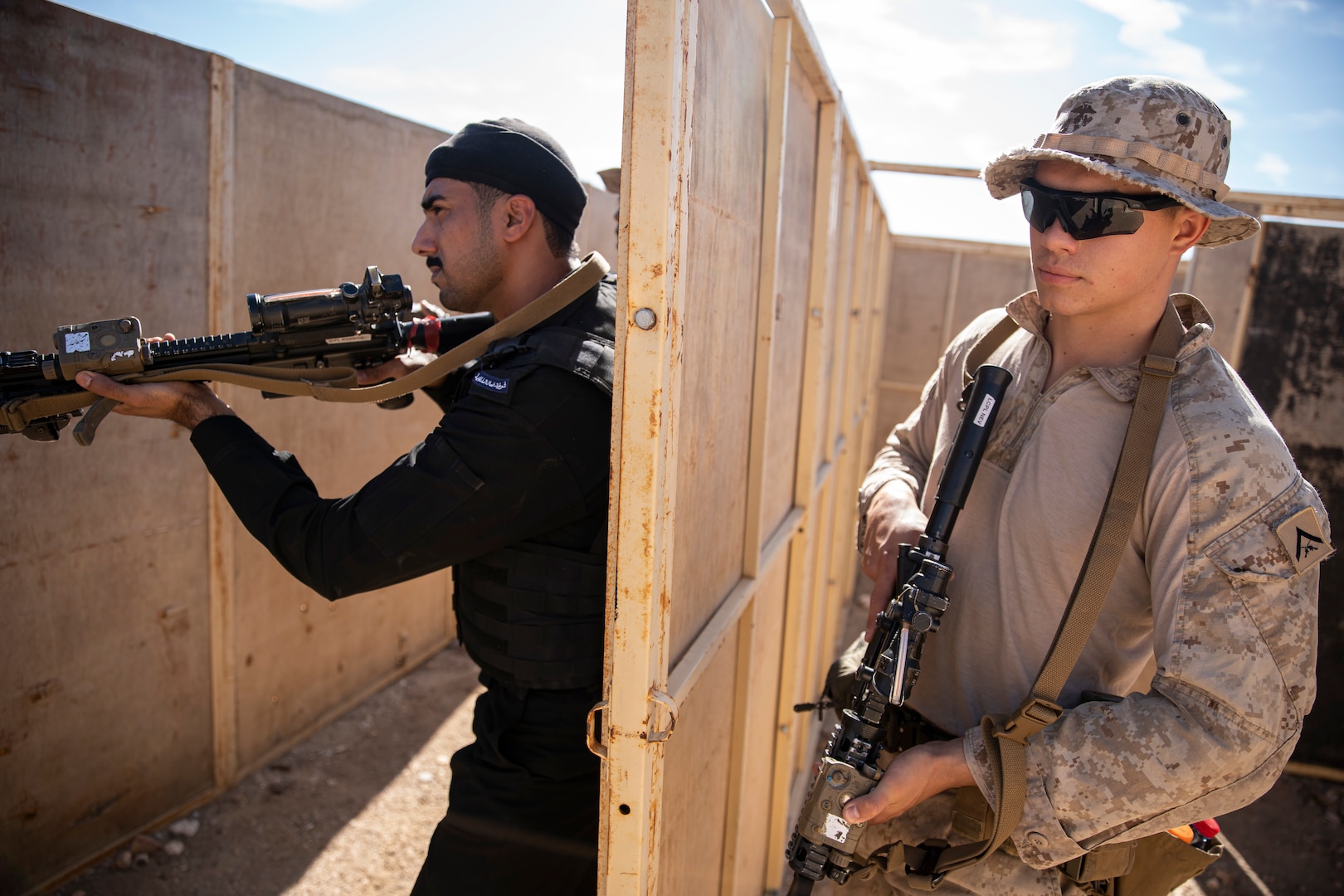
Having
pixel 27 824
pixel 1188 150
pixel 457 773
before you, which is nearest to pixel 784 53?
pixel 1188 150

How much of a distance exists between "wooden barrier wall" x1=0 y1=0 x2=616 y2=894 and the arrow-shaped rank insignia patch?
9.85 feet

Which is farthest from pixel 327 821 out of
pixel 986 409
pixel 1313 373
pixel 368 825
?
pixel 1313 373

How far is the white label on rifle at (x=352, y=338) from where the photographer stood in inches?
73.5

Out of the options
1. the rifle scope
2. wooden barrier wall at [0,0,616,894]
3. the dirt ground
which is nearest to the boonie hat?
the rifle scope

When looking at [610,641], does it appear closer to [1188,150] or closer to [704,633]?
[704,633]

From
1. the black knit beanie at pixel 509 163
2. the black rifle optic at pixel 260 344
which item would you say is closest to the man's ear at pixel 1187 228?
the black knit beanie at pixel 509 163

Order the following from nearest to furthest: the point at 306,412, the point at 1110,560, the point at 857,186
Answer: the point at 1110,560, the point at 306,412, the point at 857,186

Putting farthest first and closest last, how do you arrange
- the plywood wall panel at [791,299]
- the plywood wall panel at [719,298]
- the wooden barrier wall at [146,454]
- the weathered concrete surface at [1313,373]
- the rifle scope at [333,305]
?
the weathered concrete surface at [1313,373]
the wooden barrier wall at [146,454]
the plywood wall panel at [791,299]
the rifle scope at [333,305]
the plywood wall panel at [719,298]

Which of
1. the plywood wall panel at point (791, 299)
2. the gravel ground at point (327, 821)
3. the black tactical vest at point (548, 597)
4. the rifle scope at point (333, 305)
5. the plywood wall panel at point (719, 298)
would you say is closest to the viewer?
the plywood wall panel at point (719, 298)

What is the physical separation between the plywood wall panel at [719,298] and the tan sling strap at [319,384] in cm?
36

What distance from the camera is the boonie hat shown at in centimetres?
130

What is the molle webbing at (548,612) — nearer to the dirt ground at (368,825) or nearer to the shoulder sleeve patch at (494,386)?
the shoulder sleeve patch at (494,386)

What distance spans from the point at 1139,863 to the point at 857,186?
9.97 ft

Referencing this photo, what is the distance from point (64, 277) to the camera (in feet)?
8.15
